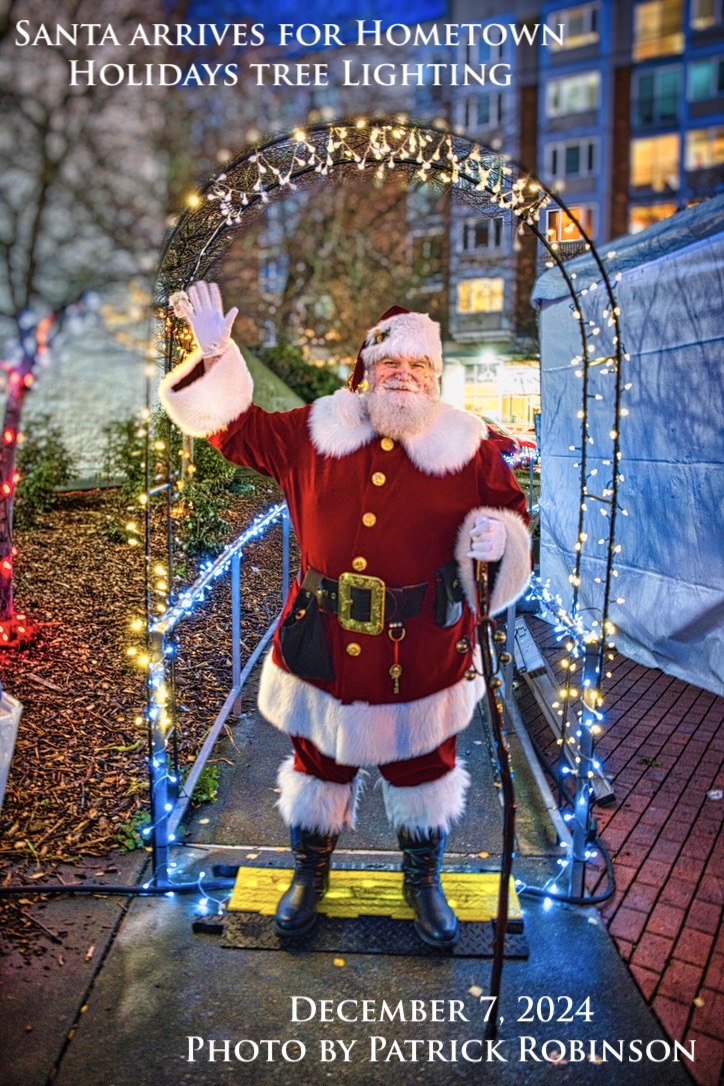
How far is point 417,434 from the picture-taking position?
2.53 m

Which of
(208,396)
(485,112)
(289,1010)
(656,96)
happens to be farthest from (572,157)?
(289,1010)

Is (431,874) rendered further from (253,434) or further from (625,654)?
(625,654)

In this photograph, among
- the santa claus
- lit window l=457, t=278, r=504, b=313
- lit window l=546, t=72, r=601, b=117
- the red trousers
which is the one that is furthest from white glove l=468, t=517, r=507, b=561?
lit window l=546, t=72, r=601, b=117

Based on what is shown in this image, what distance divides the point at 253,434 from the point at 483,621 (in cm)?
101

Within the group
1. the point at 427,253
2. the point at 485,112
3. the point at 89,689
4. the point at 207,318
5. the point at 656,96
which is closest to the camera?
the point at 207,318

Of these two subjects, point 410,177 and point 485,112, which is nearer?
point 410,177

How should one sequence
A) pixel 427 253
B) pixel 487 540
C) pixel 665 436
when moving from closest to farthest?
pixel 487 540
pixel 665 436
pixel 427 253

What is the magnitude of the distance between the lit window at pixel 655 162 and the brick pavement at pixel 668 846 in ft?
89.4

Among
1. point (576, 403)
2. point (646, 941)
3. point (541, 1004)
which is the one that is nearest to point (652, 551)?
point (576, 403)

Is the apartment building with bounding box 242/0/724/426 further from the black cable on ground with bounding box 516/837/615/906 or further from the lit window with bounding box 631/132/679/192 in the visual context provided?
the black cable on ground with bounding box 516/837/615/906

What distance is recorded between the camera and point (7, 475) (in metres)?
5.12

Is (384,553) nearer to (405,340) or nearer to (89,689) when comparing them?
(405,340)

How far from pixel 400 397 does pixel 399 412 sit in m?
0.05

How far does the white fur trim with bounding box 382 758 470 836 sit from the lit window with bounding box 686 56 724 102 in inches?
1237
